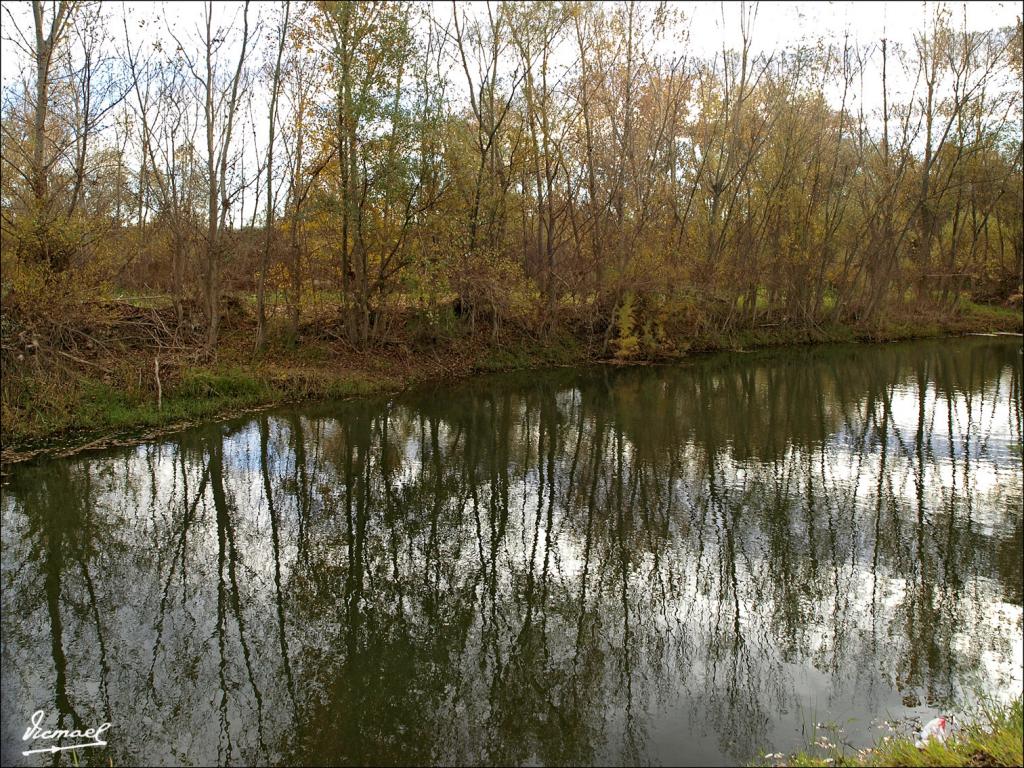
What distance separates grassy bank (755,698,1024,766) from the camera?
150 inches

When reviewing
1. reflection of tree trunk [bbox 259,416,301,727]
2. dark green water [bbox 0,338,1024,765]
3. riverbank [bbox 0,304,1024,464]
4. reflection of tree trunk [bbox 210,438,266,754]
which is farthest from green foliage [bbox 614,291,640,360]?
reflection of tree trunk [bbox 210,438,266,754]

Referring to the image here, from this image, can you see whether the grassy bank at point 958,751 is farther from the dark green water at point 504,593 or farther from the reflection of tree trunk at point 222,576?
the reflection of tree trunk at point 222,576

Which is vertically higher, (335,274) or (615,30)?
(615,30)

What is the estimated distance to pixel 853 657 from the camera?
611 cm

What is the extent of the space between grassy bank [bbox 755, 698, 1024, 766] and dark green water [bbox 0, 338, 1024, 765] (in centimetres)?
34

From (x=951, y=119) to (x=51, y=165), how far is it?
32645mm

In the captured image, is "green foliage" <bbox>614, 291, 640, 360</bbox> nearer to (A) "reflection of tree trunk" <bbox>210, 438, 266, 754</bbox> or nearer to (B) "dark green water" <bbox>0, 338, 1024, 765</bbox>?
(B) "dark green water" <bbox>0, 338, 1024, 765</bbox>

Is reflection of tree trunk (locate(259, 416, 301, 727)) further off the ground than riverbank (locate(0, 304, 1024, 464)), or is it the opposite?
riverbank (locate(0, 304, 1024, 464))

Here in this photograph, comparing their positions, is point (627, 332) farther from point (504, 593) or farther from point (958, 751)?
point (958, 751)

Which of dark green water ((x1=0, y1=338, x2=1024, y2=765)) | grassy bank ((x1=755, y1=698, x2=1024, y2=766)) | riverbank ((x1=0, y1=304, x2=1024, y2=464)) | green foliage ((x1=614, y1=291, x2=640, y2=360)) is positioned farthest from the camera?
green foliage ((x1=614, y1=291, x2=640, y2=360))

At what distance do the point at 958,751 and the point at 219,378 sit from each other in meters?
15.4

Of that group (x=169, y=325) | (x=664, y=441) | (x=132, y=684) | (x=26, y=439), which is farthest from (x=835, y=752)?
(x=169, y=325)

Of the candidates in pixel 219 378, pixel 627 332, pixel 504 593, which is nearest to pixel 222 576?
pixel 504 593

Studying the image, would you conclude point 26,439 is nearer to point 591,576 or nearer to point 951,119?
point 591,576
